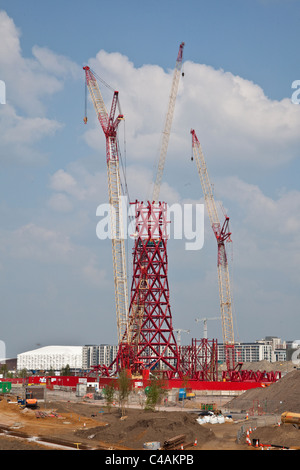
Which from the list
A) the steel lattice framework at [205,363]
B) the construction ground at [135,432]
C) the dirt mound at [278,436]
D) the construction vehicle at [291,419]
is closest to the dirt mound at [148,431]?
the construction ground at [135,432]

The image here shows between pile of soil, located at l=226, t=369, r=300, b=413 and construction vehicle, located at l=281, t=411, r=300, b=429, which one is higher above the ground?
construction vehicle, located at l=281, t=411, r=300, b=429

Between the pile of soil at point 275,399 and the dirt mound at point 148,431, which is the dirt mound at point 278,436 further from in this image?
the pile of soil at point 275,399

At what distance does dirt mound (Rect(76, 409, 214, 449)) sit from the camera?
169 feet

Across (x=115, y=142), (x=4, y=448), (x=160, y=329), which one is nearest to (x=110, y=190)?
(x=115, y=142)

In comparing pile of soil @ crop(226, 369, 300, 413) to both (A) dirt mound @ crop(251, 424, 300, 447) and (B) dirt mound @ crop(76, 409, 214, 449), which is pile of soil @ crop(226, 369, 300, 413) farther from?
(B) dirt mound @ crop(76, 409, 214, 449)

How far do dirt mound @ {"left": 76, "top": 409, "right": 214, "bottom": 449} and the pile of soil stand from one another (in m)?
25.3

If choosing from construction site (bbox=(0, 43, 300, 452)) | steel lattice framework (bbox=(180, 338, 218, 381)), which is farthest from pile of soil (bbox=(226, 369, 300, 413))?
steel lattice framework (bbox=(180, 338, 218, 381))

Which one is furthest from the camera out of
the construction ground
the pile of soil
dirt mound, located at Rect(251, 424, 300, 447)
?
the pile of soil

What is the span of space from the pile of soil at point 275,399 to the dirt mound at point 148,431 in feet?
82.9

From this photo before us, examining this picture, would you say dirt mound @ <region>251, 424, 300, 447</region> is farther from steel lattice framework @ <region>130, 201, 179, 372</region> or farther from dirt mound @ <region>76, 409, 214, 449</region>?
steel lattice framework @ <region>130, 201, 179, 372</region>

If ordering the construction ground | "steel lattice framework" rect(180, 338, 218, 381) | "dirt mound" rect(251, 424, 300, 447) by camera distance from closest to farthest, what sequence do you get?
"dirt mound" rect(251, 424, 300, 447)
the construction ground
"steel lattice framework" rect(180, 338, 218, 381)

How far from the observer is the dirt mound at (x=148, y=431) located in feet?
169

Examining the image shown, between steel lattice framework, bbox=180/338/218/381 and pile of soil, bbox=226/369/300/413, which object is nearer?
pile of soil, bbox=226/369/300/413
